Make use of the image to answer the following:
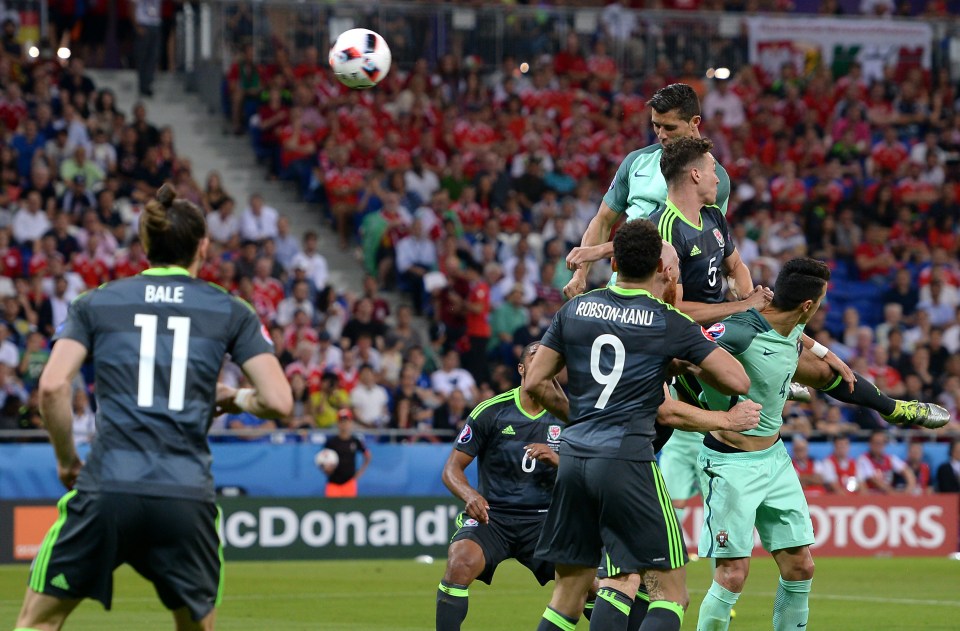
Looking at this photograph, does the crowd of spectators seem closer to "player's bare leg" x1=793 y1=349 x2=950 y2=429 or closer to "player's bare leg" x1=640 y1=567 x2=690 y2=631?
"player's bare leg" x1=793 y1=349 x2=950 y2=429

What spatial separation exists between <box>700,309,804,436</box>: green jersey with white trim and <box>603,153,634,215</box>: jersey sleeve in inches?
40.9

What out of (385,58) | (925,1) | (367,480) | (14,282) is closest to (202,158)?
(14,282)

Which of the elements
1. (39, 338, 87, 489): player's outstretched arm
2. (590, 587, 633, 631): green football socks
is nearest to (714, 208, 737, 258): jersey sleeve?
(590, 587, 633, 631): green football socks

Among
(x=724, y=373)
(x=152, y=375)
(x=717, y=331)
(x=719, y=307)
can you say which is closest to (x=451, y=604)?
(x=717, y=331)

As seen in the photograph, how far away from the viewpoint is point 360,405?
2011 cm

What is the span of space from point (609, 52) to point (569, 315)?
2183cm

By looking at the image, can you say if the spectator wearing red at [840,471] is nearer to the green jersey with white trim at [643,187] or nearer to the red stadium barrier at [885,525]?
the red stadium barrier at [885,525]

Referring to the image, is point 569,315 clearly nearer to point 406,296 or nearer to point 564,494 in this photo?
point 564,494

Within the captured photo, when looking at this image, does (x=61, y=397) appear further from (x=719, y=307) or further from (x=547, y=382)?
(x=719, y=307)

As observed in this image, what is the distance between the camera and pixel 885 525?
66.7 feet

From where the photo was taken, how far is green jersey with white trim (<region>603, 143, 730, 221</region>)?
30.7 ft

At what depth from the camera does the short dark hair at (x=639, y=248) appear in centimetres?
760

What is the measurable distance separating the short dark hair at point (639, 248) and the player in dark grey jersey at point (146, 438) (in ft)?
6.95

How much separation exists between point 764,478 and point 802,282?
1165 millimetres
